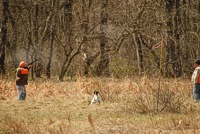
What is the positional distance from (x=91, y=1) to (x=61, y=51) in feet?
15.5

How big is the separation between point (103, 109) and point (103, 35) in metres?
12.7

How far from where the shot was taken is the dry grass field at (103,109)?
980cm

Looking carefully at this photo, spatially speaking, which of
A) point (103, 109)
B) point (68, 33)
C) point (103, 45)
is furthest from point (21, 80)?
point (68, 33)

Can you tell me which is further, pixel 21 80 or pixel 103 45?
pixel 103 45

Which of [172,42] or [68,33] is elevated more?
[68,33]

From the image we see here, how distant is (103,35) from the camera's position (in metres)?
26.6

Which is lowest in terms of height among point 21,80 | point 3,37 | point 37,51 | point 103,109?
point 103,109

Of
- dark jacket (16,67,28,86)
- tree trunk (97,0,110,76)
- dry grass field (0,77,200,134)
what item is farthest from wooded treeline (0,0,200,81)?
dark jacket (16,67,28,86)

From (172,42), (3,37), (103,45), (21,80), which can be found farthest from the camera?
(3,37)

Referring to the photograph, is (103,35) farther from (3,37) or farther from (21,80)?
(21,80)

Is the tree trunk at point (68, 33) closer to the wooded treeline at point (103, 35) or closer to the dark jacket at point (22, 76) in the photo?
the wooded treeline at point (103, 35)

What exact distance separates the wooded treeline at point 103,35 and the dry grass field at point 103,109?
20.3 ft

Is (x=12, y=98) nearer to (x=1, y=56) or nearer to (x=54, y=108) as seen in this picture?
(x=54, y=108)

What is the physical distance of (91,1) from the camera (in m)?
27.2
